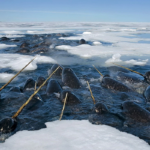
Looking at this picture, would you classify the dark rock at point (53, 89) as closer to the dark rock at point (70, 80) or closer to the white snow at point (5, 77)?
the dark rock at point (70, 80)

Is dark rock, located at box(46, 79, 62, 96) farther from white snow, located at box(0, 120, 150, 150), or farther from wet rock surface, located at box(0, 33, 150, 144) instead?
white snow, located at box(0, 120, 150, 150)

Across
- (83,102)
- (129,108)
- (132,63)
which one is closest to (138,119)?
(129,108)

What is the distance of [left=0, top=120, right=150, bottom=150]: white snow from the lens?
2971 millimetres

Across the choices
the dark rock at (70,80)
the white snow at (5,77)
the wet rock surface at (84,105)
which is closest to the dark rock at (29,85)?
the wet rock surface at (84,105)

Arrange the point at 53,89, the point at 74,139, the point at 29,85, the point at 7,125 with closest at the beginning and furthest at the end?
the point at 74,139 < the point at 7,125 < the point at 53,89 < the point at 29,85

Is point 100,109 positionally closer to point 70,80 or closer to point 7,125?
point 7,125

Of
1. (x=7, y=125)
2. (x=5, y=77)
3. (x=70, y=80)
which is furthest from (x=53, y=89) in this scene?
(x=5, y=77)

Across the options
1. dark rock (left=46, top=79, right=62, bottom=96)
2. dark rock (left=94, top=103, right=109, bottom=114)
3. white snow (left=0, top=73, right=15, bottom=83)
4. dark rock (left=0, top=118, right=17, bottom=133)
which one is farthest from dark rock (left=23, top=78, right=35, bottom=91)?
dark rock (left=94, top=103, right=109, bottom=114)

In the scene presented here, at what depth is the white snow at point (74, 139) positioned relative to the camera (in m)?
2.97

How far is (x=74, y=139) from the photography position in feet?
10.5

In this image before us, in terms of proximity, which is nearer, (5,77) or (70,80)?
(70,80)

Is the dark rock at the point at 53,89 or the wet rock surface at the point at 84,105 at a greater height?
the dark rock at the point at 53,89

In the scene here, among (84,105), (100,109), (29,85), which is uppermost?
(29,85)

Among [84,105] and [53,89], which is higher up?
[53,89]
